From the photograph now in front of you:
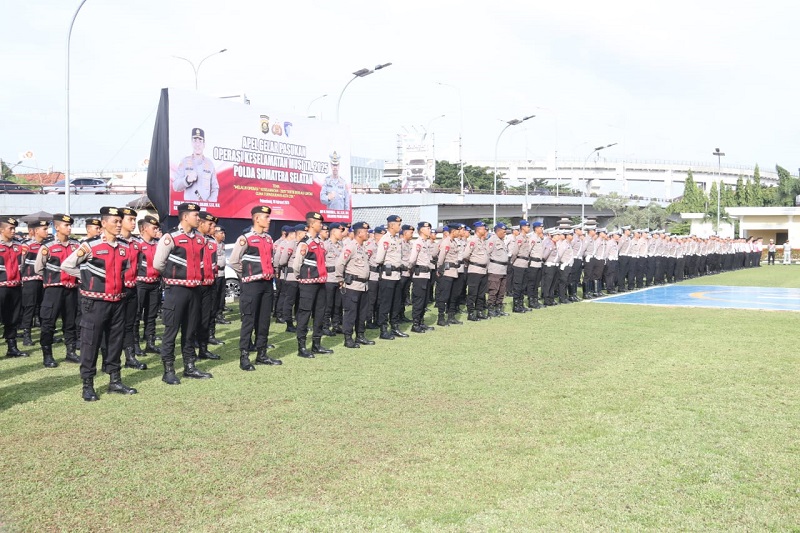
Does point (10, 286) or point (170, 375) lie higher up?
point (10, 286)

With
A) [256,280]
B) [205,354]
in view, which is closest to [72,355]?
[205,354]

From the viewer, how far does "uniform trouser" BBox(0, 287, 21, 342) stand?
10.1 m

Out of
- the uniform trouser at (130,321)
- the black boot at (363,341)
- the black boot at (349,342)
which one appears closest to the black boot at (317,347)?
the black boot at (349,342)

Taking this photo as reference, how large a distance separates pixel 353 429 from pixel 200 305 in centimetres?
328

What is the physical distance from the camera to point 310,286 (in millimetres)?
10102

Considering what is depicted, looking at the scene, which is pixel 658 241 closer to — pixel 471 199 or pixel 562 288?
pixel 562 288

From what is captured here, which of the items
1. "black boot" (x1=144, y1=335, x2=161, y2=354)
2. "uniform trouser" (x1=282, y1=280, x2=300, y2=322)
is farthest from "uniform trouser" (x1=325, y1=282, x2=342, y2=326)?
"black boot" (x1=144, y1=335, x2=161, y2=354)

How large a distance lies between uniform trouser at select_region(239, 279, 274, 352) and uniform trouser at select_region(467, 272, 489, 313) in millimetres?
5710

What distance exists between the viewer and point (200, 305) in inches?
341

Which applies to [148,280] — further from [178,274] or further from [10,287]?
[178,274]

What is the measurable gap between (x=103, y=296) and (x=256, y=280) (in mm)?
2167

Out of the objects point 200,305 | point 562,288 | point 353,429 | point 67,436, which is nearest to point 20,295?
point 200,305

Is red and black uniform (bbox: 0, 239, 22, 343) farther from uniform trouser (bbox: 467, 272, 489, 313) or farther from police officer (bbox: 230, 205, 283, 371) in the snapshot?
uniform trouser (bbox: 467, 272, 489, 313)

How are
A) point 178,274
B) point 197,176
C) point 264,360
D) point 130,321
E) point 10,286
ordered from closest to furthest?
point 178,274
point 130,321
point 264,360
point 10,286
point 197,176
